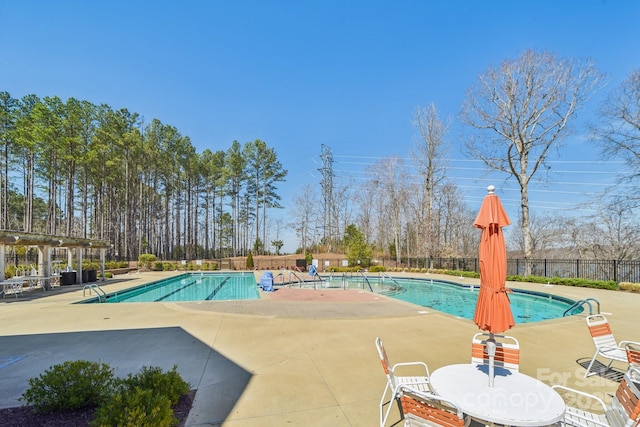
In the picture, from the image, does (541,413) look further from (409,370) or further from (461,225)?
(461,225)

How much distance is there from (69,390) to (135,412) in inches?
45.4

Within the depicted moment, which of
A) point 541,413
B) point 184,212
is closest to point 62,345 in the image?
point 541,413

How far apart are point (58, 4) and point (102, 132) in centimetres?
2160

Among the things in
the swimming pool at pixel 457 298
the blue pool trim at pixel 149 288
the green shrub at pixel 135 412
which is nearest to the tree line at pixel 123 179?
the blue pool trim at pixel 149 288

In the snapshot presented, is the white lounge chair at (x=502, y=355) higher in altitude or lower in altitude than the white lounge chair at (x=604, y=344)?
higher

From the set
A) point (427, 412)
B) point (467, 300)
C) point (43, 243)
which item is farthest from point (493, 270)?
point (43, 243)

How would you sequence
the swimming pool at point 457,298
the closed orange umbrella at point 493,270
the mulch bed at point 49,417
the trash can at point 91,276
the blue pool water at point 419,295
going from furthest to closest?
1. the trash can at point 91,276
2. the blue pool water at point 419,295
3. the swimming pool at point 457,298
4. the closed orange umbrella at point 493,270
5. the mulch bed at point 49,417

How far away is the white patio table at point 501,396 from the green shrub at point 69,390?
10.8 ft

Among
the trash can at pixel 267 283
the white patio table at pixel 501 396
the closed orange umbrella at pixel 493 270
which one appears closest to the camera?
the white patio table at pixel 501 396

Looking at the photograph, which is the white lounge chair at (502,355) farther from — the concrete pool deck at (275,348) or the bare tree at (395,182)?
the bare tree at (395,182)

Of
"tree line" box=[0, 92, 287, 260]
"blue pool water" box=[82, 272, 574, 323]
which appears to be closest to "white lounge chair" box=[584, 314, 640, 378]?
"blue pool water" box=[82, 272, 574, 323]

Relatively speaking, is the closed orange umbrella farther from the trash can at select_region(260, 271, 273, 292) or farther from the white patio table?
the trash can at select_region(260, 271, 273, 292)

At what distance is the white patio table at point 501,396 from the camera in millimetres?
2178

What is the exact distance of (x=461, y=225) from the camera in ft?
134
